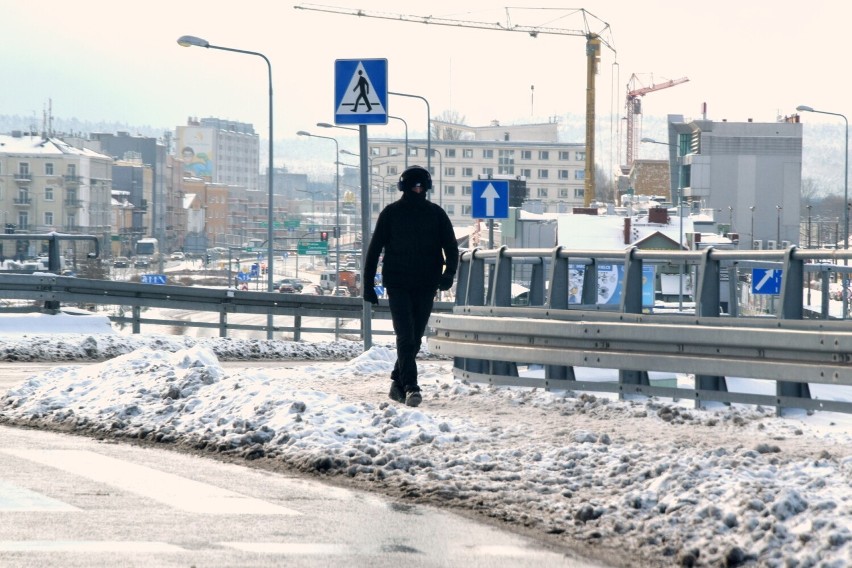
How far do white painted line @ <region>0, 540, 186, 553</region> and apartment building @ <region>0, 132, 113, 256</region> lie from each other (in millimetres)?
150442

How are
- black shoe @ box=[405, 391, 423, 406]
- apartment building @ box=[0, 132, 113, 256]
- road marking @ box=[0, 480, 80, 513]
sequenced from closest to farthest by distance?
road marking @ box=[0, 480, 80, 513] < black shoe @ box=[405, 391, 423, 406] < apartment building @ box=[0, 132, 113, 256]

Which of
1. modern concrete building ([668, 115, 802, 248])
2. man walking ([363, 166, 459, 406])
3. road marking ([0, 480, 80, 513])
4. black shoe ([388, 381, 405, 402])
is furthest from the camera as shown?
modern concrete building ([668, 115, 802, 248])

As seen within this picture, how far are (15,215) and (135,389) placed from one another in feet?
504

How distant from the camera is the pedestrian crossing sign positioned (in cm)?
1561

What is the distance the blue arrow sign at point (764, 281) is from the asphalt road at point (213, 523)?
544 centimetres

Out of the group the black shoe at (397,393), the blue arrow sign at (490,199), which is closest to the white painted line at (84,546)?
the black shoe at (397,393)

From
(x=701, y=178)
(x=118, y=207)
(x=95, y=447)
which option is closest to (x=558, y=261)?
(x=95, y=447)

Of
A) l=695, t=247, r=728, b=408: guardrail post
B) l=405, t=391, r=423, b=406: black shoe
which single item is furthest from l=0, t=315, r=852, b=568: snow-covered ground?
l=695, t=247, r=728, b=408: guardrail post

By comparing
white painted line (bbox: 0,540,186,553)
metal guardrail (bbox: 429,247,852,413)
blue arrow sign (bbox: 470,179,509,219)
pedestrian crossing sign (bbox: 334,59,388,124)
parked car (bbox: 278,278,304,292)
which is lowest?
parked car (bbox: 278,278,304,292)

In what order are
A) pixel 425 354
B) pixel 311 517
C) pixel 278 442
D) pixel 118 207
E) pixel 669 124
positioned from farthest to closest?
pixel 118 207, pixel 669 124, pixel 425 354, pixel 278 442, pixel 311 517

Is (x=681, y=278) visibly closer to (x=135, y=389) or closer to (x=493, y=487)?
(x=135, y=389)

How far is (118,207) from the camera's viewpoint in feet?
598

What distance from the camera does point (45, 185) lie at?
158 m

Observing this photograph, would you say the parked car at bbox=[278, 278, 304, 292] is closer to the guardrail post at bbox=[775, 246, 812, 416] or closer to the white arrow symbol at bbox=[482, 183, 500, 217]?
the white arrow symbol at bbox=[482, 183, 500, 217]
